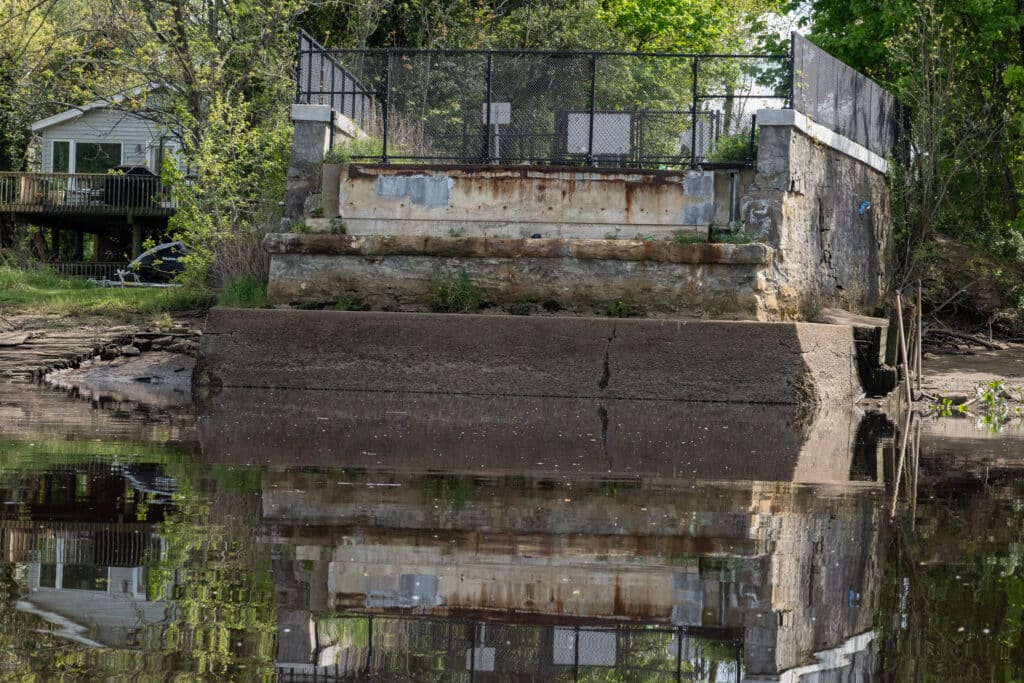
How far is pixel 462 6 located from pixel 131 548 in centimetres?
2524

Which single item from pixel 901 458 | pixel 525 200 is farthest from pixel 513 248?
pixel 901 458

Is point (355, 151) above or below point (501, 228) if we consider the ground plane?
above

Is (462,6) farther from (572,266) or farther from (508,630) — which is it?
(508,630)

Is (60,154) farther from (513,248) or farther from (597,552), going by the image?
(597,552)

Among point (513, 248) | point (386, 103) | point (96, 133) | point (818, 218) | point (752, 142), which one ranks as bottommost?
point (513, 248)

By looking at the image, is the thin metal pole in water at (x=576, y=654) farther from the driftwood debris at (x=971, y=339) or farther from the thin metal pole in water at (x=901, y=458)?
the driftwood debris at (x=971, y=339)

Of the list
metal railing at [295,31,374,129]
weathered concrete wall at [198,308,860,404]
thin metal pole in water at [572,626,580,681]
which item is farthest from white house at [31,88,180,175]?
thin metal pole in water at [572,626,580,681]

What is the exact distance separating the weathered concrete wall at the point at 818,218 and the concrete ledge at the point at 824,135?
21 millimetres

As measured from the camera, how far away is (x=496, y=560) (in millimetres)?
5438

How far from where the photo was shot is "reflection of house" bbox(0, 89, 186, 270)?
123 ft

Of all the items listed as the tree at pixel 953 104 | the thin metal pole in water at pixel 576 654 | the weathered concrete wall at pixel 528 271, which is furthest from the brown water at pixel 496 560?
the tree at pixel 953 104

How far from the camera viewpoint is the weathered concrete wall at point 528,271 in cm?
1573

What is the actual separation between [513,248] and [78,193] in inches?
997

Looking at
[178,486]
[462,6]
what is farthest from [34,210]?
[178,486]
